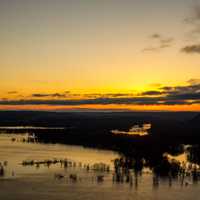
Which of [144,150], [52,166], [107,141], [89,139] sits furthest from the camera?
[89,139]

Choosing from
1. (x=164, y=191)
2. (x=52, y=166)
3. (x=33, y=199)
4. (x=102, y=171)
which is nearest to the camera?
(x=33, y=199)

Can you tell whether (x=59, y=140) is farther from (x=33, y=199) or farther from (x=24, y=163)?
(x=33, y=199)

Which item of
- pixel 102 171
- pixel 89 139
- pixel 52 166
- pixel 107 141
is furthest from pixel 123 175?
pixel 89 139

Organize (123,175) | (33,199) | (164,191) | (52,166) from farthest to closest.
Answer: (52,166) → (123,175) → (164,191) → (33,199)

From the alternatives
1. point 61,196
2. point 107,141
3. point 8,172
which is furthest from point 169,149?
point 61,196

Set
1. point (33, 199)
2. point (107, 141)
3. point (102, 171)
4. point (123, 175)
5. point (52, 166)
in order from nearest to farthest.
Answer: point (33, 199) < point (123, 175) < point (102, 171) < point (52, 166) < point (107, 141)

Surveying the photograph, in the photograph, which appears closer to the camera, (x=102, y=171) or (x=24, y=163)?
(x=102, y=171)

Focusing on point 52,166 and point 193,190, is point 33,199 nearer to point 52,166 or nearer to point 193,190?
point 193,190

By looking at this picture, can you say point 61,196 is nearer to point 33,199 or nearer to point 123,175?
point 33,199

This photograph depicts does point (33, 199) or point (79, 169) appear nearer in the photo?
point (33, 199)
